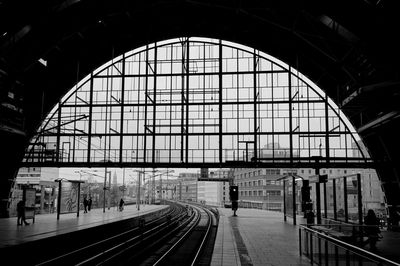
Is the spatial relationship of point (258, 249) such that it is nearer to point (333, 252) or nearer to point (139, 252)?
point (333, 252)

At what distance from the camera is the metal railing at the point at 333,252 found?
7741 millimetres

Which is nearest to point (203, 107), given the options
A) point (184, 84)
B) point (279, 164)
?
point (184, 84)

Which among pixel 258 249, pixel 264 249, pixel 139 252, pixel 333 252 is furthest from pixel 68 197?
pixel 333 252

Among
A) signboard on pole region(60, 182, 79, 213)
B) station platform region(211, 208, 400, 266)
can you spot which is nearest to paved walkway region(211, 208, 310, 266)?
station platform region(211, 208, 400, 266)

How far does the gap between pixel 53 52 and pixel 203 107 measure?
14.1m

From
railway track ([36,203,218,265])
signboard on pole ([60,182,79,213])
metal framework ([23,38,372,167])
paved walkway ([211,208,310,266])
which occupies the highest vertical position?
metal framework ([23,38,372,167])

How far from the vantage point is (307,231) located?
1354 centimetres

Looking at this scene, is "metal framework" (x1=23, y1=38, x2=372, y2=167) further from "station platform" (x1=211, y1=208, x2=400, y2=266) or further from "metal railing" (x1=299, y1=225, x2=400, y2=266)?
"metal railing" (x1=299, y1=225, x2=400, y2=266)

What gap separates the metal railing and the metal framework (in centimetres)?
1822

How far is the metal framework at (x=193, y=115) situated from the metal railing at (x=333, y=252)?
18222 millimetres

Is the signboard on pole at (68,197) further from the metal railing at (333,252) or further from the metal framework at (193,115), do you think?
the metal railing at (333,252)

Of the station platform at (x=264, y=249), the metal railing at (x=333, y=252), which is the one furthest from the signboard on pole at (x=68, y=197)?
the metal railing at (x=333, y=252)

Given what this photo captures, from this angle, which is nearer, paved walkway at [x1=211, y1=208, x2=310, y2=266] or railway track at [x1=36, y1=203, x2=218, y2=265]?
paved walkway at [x1=211, y1=208, x2=310, y2=266]

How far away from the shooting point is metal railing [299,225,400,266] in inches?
305
